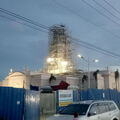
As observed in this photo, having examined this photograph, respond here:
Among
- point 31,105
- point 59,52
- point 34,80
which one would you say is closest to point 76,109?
point 31,105

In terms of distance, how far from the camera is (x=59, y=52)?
7556cm

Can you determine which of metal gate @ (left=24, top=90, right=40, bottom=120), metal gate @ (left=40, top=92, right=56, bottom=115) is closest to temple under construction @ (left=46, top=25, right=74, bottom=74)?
metal gate @ (left=40, top=92, right=56, bottom=115)

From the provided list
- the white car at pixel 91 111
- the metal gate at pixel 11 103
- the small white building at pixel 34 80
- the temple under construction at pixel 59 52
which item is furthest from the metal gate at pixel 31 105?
the temple under construction at pixel 59 52

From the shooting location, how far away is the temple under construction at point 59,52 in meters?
71.6

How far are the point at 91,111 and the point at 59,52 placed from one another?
216ft

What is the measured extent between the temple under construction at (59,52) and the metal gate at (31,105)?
54207mm

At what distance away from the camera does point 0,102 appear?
13.3 m

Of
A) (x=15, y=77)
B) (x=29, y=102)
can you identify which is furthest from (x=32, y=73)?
(x=29, y=102)

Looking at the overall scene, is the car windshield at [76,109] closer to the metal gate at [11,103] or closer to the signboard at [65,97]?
the metal gate at [11,103]

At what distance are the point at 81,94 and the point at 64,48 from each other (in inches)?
2108

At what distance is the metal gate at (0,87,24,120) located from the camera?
530 inches

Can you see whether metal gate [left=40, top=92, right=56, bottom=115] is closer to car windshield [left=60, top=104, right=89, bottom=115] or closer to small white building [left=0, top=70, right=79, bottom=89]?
car windshield [left=60, top=104, right=89, bottom=115]

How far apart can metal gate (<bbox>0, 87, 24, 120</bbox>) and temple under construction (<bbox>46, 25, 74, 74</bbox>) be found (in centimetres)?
5594

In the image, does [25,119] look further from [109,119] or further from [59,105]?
[109,119]
